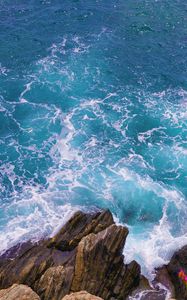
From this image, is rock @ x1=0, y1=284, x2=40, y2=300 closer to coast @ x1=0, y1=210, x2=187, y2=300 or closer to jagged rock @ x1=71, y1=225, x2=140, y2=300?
coast @ x1=0, y1=210, x2=187, y2=300

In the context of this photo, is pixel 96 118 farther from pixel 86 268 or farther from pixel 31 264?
pixel 86 268

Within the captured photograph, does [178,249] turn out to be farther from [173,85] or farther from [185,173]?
[173,85]

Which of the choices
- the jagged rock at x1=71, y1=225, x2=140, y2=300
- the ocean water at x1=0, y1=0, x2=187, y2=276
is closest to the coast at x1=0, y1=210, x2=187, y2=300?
the jagged rock at x1=71, y1=225, x2=140, y2=300

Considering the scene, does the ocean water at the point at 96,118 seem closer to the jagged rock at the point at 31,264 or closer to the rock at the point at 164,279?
the rock at the point at 164,279

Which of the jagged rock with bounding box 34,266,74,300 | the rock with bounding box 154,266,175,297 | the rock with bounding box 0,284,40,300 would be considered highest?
the rock with bounding box 0,284,40,300

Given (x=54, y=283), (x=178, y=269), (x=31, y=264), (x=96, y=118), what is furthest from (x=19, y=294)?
(x=96, y=118)

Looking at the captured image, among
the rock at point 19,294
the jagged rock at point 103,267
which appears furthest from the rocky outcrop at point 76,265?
the rock at point 19,294
